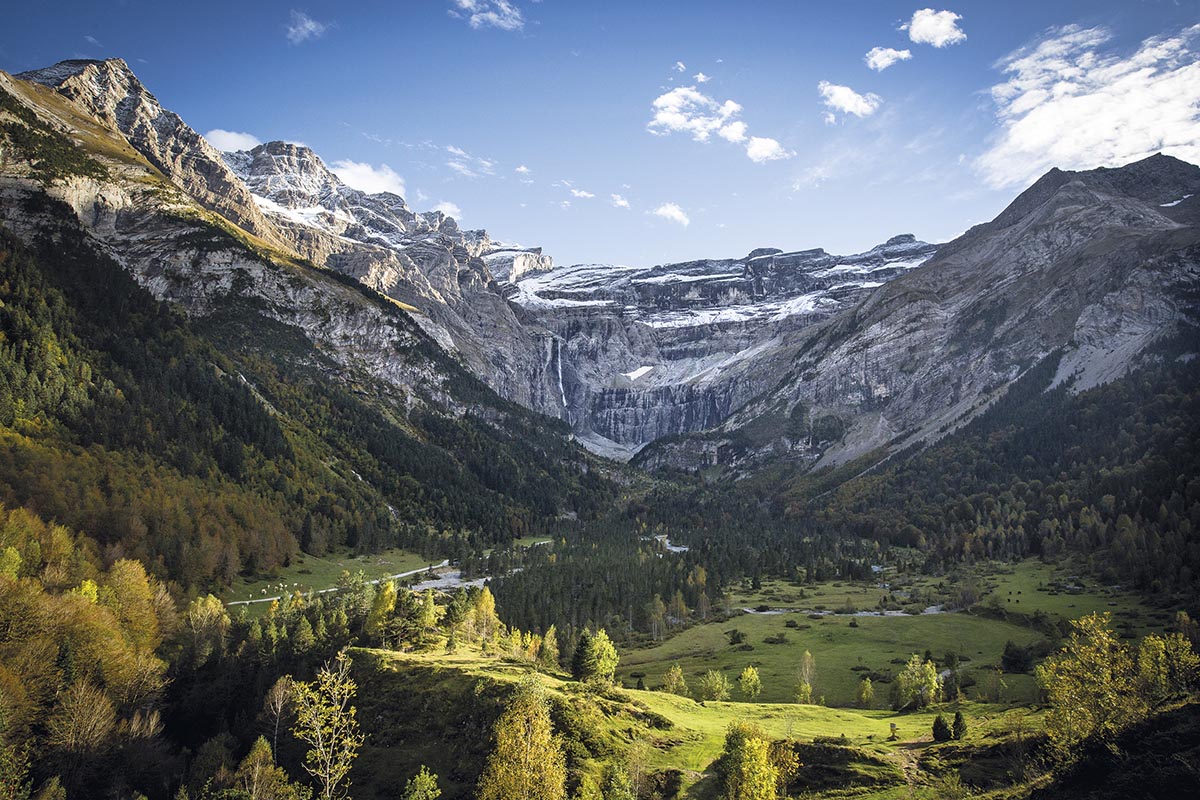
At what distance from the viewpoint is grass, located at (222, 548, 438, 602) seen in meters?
119

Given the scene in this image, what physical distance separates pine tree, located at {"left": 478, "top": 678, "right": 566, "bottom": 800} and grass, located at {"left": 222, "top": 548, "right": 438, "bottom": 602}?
299 ft

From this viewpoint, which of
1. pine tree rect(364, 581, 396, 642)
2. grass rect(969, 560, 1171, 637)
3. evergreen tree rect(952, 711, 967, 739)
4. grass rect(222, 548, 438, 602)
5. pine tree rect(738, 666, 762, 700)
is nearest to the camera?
evergreen tree rect(952, 711, 967, 739)

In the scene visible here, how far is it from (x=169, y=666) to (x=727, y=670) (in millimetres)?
75783

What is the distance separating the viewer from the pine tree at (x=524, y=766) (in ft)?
117

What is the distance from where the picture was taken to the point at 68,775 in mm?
54344

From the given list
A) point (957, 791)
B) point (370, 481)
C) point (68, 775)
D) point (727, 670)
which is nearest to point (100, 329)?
point (370, 481)

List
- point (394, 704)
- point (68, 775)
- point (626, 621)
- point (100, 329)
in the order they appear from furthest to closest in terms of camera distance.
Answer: point (100, 329) < point (626, 621) < point (394, 704) < point (68, 775)

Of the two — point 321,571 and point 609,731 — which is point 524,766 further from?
point 321,571

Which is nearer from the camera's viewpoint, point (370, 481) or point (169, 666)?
point (169, 666)

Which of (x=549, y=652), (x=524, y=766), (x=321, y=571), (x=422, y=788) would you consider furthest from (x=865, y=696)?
(x=321, y=571)

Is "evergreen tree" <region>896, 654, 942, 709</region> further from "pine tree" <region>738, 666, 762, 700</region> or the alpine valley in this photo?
"pine tree" <region>738, 666, 762, 700</region>

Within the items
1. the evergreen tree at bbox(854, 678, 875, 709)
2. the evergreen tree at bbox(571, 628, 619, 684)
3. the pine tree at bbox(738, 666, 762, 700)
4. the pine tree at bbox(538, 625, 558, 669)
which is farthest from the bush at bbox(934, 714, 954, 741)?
the pine tree at bbox(538, 625, 558, 669)

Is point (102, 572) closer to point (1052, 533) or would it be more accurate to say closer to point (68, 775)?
point (68, 775)

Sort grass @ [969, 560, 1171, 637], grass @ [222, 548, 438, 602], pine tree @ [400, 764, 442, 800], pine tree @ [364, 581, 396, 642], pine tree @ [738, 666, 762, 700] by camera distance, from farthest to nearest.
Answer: grass @ [222, 548, 438, 602], grass @ [969, 560, 1171, 637], pine tree @ [738, 666, 762, 700], pine tree @ [364, 581, 396, 642], pine tree @ [400, 764, 442, 800]
